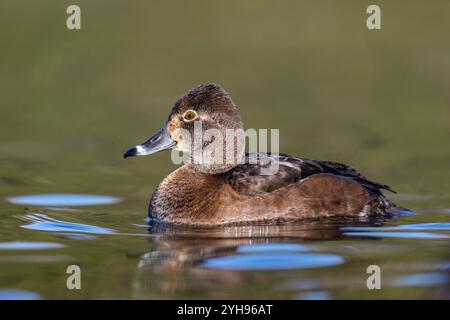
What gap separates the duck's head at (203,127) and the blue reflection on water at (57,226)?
3.18ft

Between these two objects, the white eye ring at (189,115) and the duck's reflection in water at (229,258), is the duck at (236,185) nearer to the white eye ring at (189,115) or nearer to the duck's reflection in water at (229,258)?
the white eye ring at (189,115)

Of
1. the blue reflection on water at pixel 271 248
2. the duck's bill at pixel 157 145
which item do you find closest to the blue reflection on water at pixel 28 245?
the blue reflection on water at pixel 271 248

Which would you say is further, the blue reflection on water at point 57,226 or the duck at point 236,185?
the duck at point 236,185

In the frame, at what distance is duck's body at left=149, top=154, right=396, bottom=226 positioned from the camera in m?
9.64

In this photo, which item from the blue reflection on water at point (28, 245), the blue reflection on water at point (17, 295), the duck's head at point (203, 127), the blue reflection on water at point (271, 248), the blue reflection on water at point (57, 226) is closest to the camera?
the blue reflection on water at point (17, 295)

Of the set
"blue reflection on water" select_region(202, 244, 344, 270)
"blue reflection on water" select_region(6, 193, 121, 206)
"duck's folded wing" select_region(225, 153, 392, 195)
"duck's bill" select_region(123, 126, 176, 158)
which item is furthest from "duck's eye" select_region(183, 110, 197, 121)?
"blue reflection on water" select_region(202, 244, 344, 270)

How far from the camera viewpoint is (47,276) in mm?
7543

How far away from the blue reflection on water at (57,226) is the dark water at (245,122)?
0.03 meters

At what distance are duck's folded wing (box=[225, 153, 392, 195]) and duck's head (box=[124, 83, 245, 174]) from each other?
27cm

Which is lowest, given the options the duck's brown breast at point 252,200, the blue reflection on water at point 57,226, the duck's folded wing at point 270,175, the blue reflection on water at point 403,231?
the blue reflection on water at point 403,231

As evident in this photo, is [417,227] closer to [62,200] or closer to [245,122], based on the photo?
[62,200]

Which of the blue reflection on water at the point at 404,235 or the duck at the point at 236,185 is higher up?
the duck at the point at 236,185

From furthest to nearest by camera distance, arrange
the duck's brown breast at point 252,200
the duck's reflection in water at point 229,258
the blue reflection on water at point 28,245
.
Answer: the duck's brown breast at point 252,200 < the blue reflection on water at point 28,245 < the duck's reflection in water at point 229,258

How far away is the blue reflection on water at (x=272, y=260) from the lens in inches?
304
